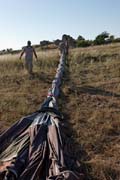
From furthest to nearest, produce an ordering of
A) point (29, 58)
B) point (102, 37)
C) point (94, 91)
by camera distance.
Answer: point (102, 37), point (29, 58), point (94, 91)

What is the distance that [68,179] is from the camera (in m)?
5.22

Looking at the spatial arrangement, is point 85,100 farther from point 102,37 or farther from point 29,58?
point 102,37

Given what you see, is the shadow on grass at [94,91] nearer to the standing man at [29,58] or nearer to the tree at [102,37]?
the standing man at [29,58]

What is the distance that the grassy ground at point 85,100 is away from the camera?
279 inches

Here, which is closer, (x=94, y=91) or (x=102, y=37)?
(x=94, y=91)

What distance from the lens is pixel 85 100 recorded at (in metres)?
11.6

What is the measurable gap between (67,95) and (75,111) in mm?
2222

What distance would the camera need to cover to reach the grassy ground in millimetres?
7082

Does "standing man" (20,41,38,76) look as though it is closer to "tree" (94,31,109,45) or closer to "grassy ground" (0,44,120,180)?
"grassy ground" (0,44,120,180)

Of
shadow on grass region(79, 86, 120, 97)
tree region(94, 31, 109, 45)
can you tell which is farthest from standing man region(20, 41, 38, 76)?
tree region(94, 31, 109, 45)

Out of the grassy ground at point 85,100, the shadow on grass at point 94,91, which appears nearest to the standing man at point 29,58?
the grassy ground at point 85,100

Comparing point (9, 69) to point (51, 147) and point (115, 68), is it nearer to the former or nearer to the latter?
point (115, 68)

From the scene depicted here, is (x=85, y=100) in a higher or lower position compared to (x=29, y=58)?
lower

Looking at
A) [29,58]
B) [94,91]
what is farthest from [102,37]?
[94,91]
